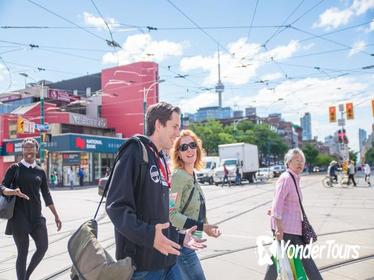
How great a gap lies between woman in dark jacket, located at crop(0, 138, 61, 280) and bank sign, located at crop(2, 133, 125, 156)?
32.0 metres

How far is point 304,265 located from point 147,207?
8.52 feet

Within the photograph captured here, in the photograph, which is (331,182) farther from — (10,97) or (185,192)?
(10,97)

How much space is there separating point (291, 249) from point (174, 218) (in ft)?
5.07

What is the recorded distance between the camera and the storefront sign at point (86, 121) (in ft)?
148

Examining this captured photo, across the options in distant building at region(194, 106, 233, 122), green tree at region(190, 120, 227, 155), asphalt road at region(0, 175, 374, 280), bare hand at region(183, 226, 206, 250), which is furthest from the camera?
distant building at region(194, 106, 233, 122)

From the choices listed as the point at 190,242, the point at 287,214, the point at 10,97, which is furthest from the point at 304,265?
the point at 10,97

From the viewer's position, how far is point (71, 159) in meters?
39.2

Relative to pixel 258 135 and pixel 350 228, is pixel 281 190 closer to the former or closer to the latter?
pixel 350 228

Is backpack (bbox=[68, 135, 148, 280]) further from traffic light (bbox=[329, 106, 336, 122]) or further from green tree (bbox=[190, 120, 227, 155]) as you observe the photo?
green tree (bbox=[190, 120, 227, 155])

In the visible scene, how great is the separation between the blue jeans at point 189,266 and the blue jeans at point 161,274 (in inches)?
29.0

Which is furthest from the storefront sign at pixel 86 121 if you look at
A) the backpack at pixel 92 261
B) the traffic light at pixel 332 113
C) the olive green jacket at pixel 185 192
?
the backpack at pixel 92 261

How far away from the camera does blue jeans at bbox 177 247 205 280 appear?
11.0 ft

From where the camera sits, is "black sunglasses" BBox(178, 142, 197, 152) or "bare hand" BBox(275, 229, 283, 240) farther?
"bare hand" BBox(275, 229, 283, 240)

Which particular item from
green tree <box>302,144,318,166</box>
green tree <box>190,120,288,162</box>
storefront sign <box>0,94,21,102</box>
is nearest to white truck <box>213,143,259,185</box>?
green tree <box>190,120,288,162</box>
